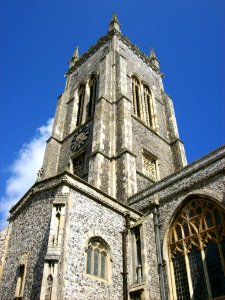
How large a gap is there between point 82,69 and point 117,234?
2243 cm

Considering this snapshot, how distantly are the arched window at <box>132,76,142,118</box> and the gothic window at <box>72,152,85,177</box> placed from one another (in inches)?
241

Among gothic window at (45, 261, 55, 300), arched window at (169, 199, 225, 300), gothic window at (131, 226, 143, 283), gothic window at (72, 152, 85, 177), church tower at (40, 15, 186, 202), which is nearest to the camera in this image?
gothic window at (45, 261, 55, 300)

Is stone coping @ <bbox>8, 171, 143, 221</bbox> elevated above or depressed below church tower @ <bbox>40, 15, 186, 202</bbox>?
below

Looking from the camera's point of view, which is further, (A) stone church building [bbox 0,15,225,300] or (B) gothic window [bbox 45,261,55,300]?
(A) stone church building [bbox 0,15,225,300]

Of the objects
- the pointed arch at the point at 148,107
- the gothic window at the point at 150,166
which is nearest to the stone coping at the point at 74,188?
the gothic window at the point at 150,166

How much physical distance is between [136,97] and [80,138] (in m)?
7.01

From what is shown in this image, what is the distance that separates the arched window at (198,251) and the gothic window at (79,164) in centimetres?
955

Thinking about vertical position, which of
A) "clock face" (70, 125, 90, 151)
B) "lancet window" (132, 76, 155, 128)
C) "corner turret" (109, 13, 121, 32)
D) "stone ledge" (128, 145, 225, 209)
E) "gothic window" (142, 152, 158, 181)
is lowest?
"stone ledge" (128, 145, 225, 209)

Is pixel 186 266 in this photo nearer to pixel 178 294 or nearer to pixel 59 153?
pixel 178 294

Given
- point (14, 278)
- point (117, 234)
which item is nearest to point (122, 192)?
point (117, 234)

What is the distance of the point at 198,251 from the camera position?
38.9 ft

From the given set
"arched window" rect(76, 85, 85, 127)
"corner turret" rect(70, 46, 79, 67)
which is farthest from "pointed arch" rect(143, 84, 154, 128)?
"corner turret" rect(70, 46, 79, 67)

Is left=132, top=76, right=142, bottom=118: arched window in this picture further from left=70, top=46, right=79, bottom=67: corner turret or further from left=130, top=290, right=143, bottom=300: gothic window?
left=130, top=290, right=143, bottom=300: gothic window

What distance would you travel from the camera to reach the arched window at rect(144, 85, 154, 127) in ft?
85.7
